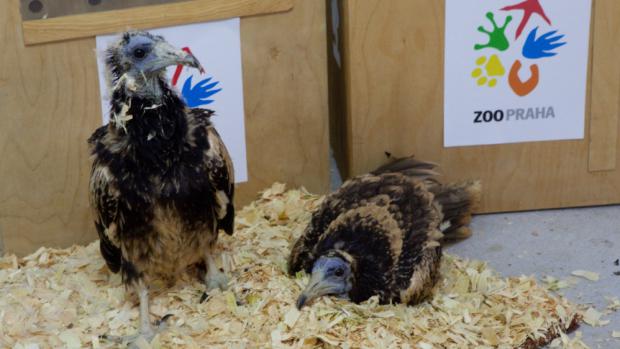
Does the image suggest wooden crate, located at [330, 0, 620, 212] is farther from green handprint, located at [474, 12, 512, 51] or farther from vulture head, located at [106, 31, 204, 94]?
vulture head, located at [106, 31, 204, 94]

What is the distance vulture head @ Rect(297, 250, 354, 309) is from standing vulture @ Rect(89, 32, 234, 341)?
45 centimetres

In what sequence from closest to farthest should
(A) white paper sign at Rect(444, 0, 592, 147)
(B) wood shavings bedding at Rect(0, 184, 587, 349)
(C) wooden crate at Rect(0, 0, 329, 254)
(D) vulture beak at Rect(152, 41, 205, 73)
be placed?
(D) vulture beak at Rect(152, 41, 205, 73), (B) wood shavings bedding at Rect(0, 184, 587, 349), (C) wooden crate at Rect(0, 0, 329, 254), (A) white paper sign at Rect(444, 0, 592, 147)

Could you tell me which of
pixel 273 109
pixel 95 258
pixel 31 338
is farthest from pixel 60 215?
pixel 273 109

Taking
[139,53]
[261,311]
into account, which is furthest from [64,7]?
[261,311]

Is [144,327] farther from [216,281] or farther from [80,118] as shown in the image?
[80,118]

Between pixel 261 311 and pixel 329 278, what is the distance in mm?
291

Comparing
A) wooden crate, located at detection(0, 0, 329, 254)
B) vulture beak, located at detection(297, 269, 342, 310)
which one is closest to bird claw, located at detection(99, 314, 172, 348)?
vulture beak, located at detection(297, 269, 342, 310)

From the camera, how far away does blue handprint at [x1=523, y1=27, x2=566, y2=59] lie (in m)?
4.14

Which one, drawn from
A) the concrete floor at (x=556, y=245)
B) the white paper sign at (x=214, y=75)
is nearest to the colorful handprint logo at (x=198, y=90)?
the white paper sign at (x=214, y=75)

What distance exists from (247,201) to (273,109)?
47 cm

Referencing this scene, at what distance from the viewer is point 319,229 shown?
12.7ft

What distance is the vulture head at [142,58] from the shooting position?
10.9 feet

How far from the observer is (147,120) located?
3.34 metres

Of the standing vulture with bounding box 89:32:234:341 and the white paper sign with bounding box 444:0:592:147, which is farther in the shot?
the white paper sign with bounding box 444:0:592:147
